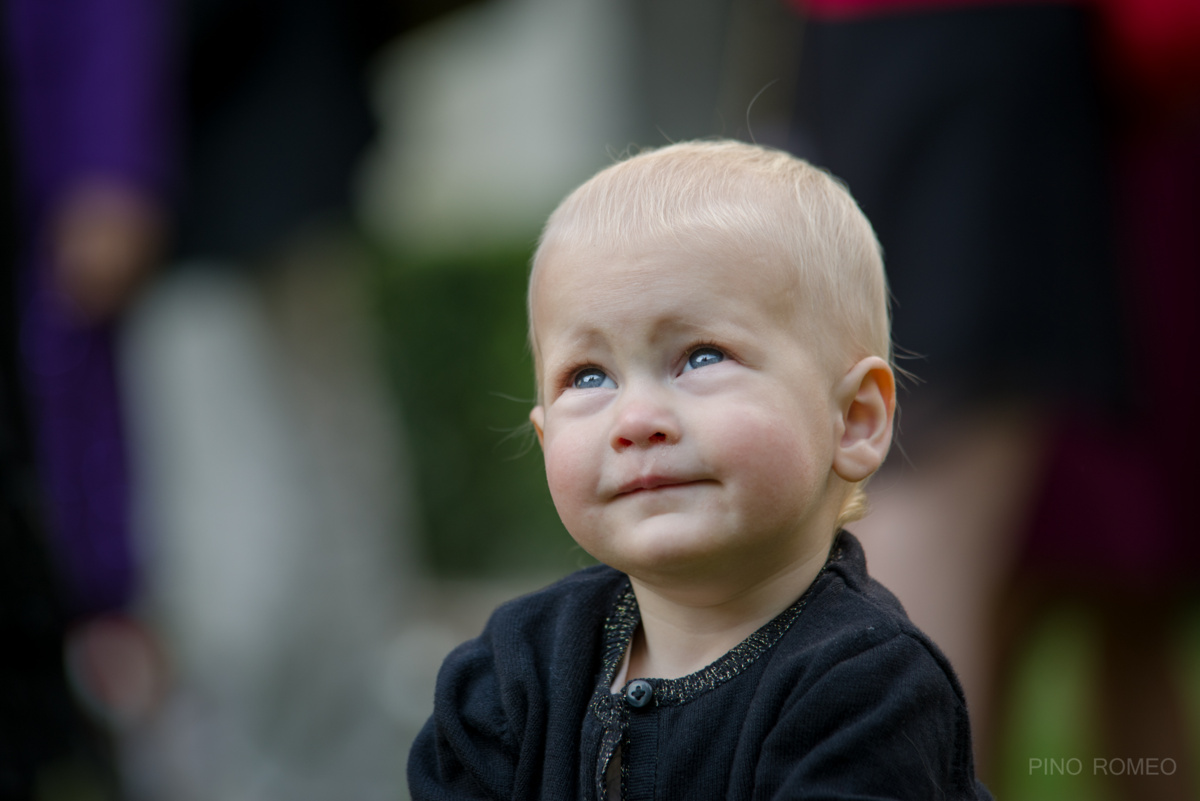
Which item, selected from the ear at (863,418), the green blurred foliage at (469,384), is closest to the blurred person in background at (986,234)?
the ear at (863,418)

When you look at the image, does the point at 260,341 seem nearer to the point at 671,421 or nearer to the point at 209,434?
the point at 209,434

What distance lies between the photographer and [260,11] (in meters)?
4.09

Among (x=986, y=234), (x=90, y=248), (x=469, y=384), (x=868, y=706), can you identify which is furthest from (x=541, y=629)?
(x=469, y=384)

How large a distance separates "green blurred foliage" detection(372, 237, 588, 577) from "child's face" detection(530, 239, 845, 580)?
13.3ft

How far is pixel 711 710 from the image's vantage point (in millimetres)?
1336

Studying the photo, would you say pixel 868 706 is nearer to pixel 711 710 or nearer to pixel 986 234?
pixel 711 710

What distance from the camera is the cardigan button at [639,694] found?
54.3 inches

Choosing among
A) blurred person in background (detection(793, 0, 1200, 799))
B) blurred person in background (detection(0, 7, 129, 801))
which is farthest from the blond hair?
blurred person in background (detection(0, 7, 129, 801))

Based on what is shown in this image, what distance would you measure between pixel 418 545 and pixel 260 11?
237 centimetres

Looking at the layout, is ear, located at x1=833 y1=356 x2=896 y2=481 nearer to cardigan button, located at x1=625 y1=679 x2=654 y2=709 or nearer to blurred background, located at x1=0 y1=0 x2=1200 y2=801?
cardigan button, located at x1=625 y1=679 x2=654 y2=709

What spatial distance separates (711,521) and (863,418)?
0.82ft

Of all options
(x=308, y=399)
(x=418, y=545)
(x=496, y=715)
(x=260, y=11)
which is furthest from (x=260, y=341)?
(x=496, y=715)

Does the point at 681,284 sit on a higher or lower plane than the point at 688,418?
higher

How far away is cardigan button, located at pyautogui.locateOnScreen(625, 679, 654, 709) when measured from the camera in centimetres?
138
